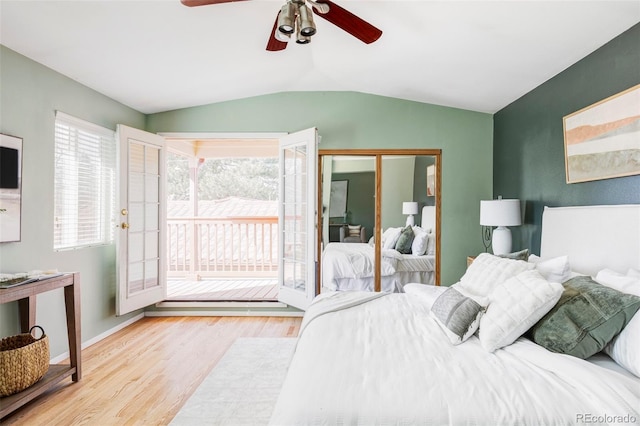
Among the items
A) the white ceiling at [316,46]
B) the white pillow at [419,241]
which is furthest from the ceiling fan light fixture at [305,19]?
the white pillow at [419,241]

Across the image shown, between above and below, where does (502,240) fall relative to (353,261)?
above

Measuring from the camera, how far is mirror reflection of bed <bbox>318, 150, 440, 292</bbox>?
4.13 meters

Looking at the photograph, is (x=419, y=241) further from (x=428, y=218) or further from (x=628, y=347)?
(x=628, y=347)

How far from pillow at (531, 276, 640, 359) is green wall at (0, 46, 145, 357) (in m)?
3.38

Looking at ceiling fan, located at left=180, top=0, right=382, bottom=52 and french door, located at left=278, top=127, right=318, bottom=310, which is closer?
ceiling fan, located at left=180, top=0, right=382, bottom=52

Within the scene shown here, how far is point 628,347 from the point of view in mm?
1493

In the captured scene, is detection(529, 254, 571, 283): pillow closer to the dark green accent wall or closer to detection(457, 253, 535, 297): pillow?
detection(457, 253, 535, 297): pillow

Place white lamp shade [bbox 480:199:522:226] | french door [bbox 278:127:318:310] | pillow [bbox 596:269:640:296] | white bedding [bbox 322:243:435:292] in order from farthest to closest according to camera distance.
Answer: white bedding [bbox 322:243:435:292]
french door [bbox 278:127:318:310]
white lamp shade [bbox 480:199:522:226]
pillow [bbox 596:269:640:296]

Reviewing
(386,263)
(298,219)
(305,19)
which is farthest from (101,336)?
(305,19)

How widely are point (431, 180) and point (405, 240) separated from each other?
0.79 meters

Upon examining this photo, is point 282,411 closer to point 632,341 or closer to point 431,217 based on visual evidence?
point 632,341

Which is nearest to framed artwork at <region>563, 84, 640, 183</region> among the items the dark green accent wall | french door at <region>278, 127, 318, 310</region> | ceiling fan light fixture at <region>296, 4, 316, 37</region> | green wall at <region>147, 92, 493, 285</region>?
the dark green accent wall

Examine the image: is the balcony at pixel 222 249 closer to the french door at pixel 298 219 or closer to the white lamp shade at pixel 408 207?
the french door at pixel 298 219

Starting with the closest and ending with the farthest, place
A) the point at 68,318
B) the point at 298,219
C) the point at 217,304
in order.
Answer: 1. the point at 68,318
2. the point at 298,219
3. the point at 217,304
